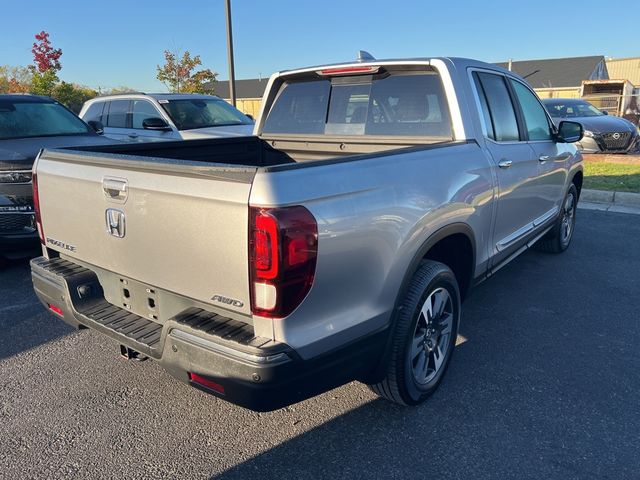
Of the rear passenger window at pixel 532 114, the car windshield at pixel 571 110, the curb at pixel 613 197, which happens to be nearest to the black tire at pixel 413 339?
the rear passenger window at pixel 532 114

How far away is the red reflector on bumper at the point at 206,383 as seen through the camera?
Answer: 7.22 ft

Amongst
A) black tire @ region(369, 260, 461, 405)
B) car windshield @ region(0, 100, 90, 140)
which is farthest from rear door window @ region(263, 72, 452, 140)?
car windshield @ region(0, 100, 90, 140)

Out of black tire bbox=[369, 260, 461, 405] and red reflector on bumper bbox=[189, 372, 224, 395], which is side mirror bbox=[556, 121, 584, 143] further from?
red reflector on bumper bbox=[189, 372, 224, 395]

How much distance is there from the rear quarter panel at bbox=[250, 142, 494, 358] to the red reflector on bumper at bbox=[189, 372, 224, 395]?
14.5 inches

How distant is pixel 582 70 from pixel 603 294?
146ft

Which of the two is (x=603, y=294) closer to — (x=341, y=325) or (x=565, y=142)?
(x=565, y=142)

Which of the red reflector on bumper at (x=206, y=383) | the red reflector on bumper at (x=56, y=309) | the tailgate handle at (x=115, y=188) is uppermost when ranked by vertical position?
the tailgate handle at (x=115, y=188)

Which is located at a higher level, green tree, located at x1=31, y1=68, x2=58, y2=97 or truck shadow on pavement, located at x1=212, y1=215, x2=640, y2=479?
green tree, located at x1=31, y1=68, x2=58, y2=97

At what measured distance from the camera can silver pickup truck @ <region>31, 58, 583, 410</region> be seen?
2074 millimetres

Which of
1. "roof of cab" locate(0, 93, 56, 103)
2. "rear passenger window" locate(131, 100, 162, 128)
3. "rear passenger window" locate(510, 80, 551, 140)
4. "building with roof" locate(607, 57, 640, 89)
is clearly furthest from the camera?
"building with roof" locate(607, 57, 640, 89)

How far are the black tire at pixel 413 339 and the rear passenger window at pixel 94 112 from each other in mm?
8896

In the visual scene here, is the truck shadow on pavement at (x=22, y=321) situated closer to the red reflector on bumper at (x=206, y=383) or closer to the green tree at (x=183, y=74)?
the red reflector on bumper at (x=206, y=383)

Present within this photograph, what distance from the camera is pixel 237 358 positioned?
6.82ft

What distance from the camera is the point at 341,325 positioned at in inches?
89.4
